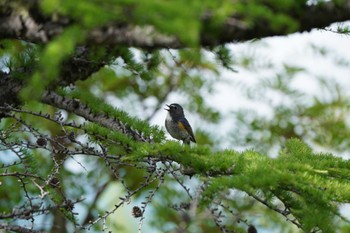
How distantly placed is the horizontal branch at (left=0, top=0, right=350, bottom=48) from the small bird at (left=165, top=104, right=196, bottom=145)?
17.8 ft

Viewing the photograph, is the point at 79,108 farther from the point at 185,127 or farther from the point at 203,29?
the point at 185,127

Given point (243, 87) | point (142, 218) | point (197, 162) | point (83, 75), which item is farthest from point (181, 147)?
point (243, 87)

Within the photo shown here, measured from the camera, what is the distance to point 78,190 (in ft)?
38.1

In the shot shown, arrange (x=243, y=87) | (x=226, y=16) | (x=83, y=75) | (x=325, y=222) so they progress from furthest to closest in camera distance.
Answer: (x=243, y=87) → (x=83, y=75) → (x=325, y=222) → (x=226, y=16)

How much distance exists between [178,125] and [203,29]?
5.77 meters

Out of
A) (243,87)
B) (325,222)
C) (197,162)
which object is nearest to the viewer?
(325,222)

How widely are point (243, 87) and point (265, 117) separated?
0.86 metres

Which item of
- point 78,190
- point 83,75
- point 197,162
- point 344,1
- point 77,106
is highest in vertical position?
point 78,190

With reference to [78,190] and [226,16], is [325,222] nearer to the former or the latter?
[226,16]

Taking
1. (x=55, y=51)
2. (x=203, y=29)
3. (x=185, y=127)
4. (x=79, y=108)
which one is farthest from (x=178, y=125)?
(x=55, y=51)

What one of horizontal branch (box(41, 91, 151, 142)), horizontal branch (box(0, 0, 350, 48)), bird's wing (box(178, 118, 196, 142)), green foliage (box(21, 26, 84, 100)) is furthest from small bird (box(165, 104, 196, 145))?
green foliage (box(21, 26, 84, 100))

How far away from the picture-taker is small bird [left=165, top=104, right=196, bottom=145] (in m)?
8.44

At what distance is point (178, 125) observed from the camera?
28.1 ft

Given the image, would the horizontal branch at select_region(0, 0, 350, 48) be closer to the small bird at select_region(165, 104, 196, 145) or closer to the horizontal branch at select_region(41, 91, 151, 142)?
the horizontal branch at select_region(41, 91, 151, 142)
